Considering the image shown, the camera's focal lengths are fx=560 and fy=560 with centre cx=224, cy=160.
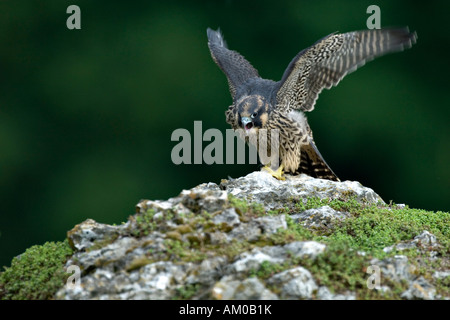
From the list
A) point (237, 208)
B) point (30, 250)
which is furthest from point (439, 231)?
point (30, 250)

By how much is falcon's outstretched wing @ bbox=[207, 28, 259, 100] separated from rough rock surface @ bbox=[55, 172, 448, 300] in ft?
9.77

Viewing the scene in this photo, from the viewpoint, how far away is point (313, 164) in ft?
18.2

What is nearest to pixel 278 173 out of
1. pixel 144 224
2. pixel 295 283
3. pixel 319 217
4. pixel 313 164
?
pixel 313 164

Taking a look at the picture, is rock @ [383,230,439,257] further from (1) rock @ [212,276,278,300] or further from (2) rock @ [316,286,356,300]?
(1) rock @ [212,276,278,300]

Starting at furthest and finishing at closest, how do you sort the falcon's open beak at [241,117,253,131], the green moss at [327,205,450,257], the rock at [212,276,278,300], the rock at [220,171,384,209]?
1. the falcon's open beak at [241,117,253,131]
2. the rock at [220,171,384,209]
3. the green moss at [327,205,450,257]
4. the rock at [212,276,278,300]

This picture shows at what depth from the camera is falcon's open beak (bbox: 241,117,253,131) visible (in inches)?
214

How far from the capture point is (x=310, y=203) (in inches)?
167

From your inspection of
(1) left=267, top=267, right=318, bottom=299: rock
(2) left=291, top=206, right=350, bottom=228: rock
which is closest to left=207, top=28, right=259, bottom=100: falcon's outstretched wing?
(2) left=291, top=206, right=350, bottom=228: rock

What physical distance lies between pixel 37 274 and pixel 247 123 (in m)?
2.72

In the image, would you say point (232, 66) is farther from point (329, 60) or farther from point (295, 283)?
point (295, 283)

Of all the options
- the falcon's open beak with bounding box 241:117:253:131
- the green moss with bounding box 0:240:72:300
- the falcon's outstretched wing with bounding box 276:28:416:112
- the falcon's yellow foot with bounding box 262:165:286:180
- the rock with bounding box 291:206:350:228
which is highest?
the falcon's outstretched wing with bounding box 276:28:416:112

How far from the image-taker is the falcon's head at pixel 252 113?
5430mm

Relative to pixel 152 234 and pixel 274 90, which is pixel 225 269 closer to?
pixel 152 234

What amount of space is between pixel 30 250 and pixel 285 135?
2.76 m
